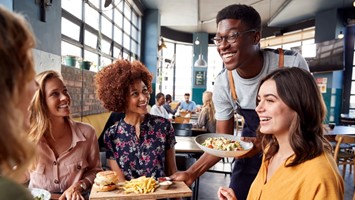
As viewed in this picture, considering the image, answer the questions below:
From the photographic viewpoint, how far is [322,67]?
302 inches

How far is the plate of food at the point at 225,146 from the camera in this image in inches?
57.3

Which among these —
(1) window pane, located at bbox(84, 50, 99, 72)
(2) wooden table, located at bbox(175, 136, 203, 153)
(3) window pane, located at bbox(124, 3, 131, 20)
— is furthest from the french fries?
(3) window pane, located at bbox(124, 3, 131, 20)

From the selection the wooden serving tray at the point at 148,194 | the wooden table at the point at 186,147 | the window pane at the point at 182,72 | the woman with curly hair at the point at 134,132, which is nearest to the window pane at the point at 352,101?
the window pane at the point at 182,72

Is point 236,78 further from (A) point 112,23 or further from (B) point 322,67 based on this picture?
(B) point 322,67

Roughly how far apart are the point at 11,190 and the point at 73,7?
4055 mm

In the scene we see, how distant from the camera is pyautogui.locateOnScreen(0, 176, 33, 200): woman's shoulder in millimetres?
480

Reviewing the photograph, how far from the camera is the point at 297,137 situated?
3.86 feet

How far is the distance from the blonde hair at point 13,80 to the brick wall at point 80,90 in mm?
2724

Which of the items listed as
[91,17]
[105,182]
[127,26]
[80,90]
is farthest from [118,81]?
[127,26]

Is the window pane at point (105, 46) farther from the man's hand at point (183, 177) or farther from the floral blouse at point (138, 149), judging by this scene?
the man's hand at point (183, 177)

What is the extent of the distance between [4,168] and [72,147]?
1.26 metres

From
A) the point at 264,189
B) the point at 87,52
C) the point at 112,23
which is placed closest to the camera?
the point at 264,189

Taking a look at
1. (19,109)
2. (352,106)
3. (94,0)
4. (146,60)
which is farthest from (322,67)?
(19,109)

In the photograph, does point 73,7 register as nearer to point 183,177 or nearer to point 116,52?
point 116,52
